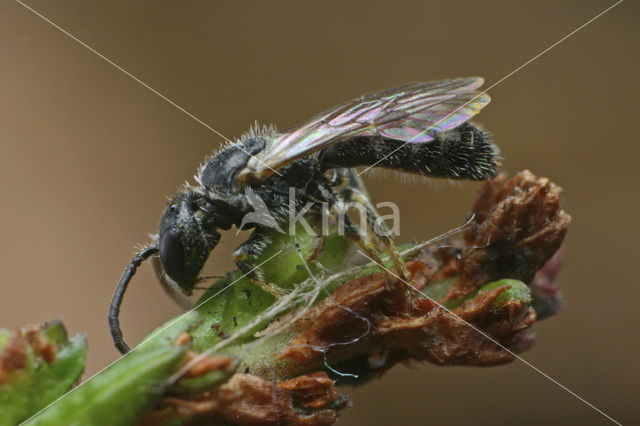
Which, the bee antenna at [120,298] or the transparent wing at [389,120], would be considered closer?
the bee antenna at [120,298]

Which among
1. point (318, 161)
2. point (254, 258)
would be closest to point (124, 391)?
point (254, 258)

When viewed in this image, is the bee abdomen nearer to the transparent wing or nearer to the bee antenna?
the transparent wing

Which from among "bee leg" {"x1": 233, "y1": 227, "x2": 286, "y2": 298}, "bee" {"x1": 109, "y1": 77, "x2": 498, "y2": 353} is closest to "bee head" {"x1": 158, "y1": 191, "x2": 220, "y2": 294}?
"bee" {"x1": 109, "y1": 77, "x2": 498, "y2": 353}

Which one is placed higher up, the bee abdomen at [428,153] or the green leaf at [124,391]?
the bee abdomen at [428,153]

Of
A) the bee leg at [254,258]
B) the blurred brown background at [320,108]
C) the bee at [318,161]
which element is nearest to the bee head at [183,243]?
the bee at [318,161]

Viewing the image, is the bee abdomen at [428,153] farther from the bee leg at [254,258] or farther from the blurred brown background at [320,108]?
the blurred brown background at [320,108]

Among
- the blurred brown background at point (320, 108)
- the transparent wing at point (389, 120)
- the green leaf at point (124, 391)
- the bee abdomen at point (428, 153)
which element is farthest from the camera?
the blurred brown background at point (320, 108)

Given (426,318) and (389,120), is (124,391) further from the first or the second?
(389,120)
